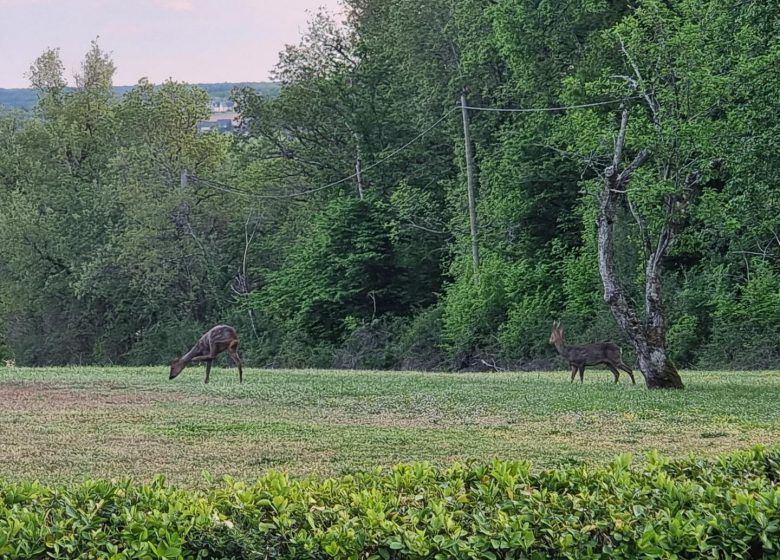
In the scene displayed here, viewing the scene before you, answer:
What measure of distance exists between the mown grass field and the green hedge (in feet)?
11.9

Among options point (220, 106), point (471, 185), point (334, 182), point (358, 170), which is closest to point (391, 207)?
point (358, 170)

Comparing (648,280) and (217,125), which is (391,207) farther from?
(648,280)

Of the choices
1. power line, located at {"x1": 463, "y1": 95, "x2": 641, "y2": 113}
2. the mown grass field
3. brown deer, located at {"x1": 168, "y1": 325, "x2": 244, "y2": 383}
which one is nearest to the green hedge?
the mown grass field

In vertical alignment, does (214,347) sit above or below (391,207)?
below

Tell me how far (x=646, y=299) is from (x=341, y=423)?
22.4ft

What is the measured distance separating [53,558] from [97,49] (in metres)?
58.9

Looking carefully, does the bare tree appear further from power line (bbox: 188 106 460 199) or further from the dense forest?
power line (bbox: 188 106 460 199)

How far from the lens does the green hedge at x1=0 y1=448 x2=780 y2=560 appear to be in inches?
183

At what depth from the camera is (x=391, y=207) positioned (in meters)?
43.6

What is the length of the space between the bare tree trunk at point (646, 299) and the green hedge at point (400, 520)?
12453 mm

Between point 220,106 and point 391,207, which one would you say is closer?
point 391,207

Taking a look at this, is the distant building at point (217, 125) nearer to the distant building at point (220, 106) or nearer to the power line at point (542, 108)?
the distant building at point (220, 106)

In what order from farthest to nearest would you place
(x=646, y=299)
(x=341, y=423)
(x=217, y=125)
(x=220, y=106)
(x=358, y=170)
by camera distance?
(x=220, y=106)
(x=217, y=125)
(x=358, y=170)
(x=646, y=299)
(x=341, y=423)

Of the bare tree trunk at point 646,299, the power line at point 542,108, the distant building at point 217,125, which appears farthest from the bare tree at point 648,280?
the distant building at point 217,125
